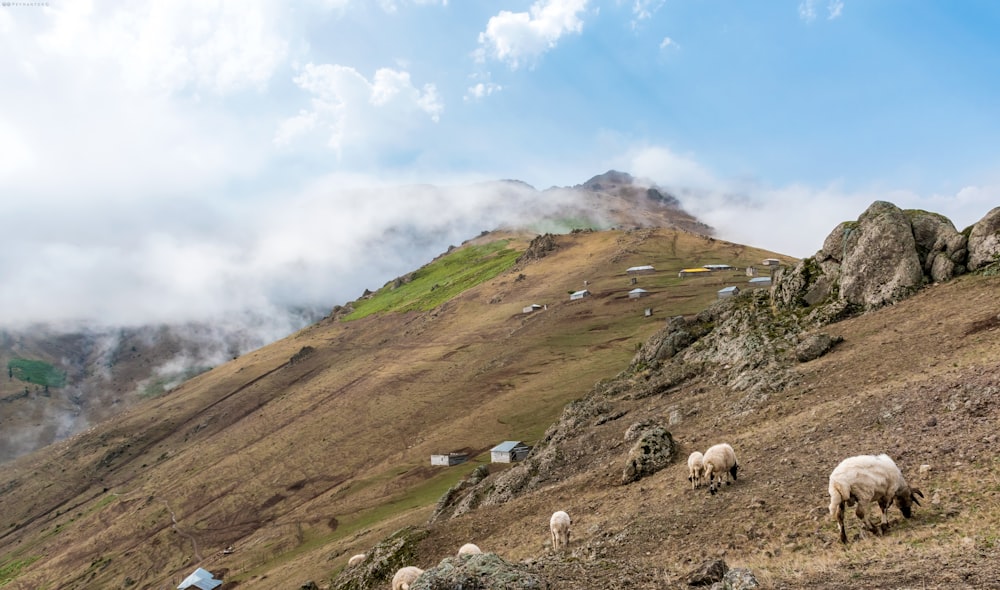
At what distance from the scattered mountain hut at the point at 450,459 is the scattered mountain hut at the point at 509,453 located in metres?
8.97

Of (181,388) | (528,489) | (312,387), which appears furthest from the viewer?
(181,388)

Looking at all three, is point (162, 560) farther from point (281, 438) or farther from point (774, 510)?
point (774, 510)

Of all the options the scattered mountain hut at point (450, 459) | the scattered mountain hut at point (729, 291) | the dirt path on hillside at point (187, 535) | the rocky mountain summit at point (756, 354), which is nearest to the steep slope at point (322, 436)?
the dirt path on hillside at point (187, 535)

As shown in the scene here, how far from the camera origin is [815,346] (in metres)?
36.1

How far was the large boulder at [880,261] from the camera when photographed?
37969 millimetres

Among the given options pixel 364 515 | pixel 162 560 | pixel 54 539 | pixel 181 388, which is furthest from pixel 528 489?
pixel 181 388

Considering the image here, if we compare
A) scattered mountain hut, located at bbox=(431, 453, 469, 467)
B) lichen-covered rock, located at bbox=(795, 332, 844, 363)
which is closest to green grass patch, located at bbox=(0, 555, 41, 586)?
scattered mountain hut, located at bbox=(431, 453, 469, 467)

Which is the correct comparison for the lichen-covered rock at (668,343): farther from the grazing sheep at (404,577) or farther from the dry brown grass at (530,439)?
the grazing sheep at (404,577)

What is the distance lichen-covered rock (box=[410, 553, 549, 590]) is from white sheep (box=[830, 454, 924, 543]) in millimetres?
7925

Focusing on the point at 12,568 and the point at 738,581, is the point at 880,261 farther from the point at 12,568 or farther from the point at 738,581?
the point at 12,568

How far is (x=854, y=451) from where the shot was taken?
2066 centimetres

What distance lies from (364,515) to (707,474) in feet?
169

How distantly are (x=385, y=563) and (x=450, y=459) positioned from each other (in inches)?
1795

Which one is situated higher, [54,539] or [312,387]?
[312,387]
